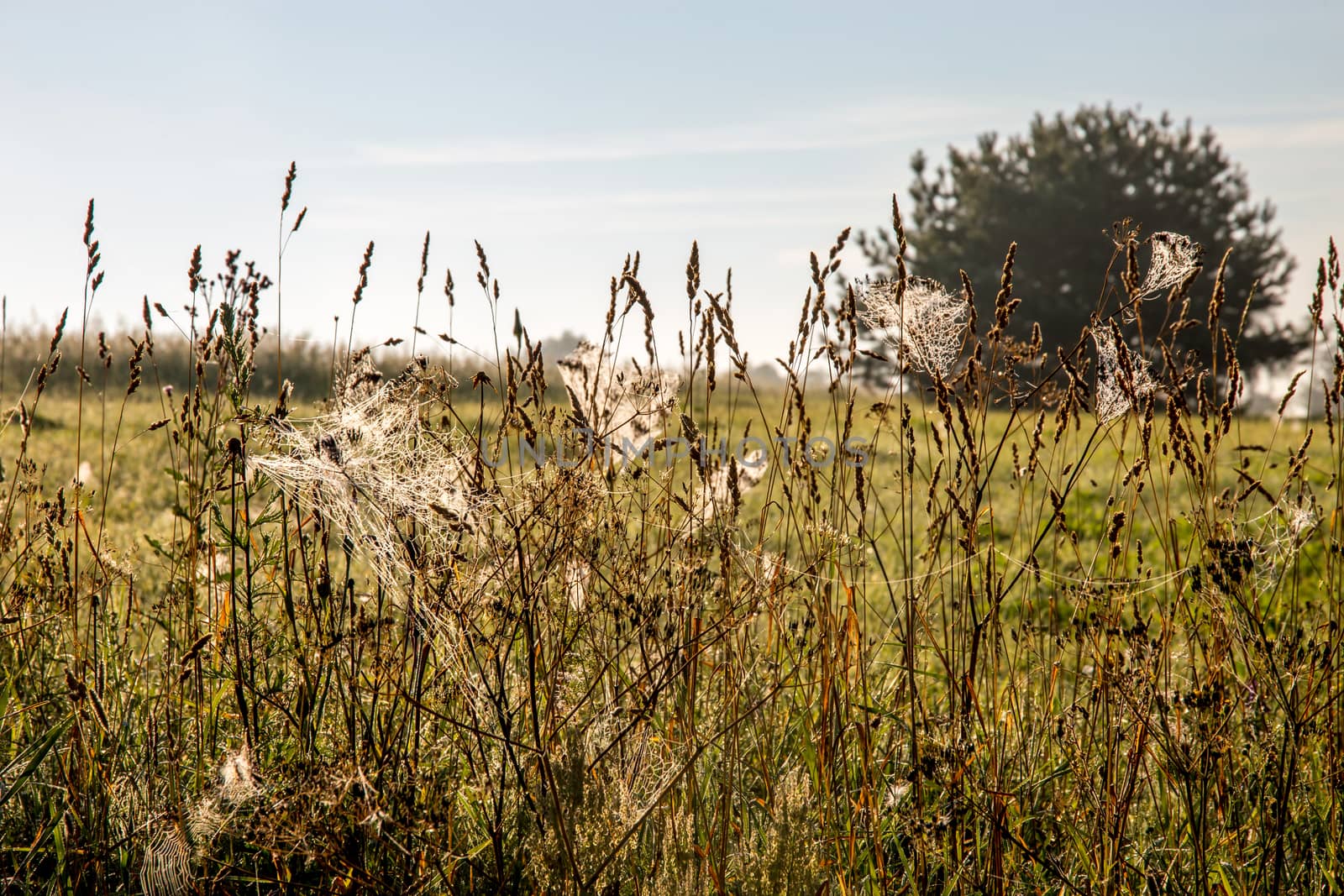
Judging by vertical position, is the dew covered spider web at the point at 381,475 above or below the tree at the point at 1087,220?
below

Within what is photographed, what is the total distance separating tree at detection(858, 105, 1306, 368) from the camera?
2511cm

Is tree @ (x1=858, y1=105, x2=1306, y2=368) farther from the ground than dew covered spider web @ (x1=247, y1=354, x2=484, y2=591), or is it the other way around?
tree @ (x1=858, y1=105, x2=1306, y2=368)

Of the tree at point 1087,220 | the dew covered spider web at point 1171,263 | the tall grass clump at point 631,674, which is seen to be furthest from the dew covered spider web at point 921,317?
the tree at point 1087,220

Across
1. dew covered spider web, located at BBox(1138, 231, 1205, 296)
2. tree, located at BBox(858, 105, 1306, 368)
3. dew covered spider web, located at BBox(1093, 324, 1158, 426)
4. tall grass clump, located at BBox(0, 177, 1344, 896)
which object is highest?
tree, located at BBox(858, 105, 1306, 368)

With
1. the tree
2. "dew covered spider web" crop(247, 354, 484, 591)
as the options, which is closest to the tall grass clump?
"dew covered spider web" crop(247, 354, 484, 591)

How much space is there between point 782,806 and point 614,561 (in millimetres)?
547

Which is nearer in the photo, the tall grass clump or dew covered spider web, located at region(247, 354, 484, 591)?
dew covered spider web, located at region(247, 354, 484, 591)

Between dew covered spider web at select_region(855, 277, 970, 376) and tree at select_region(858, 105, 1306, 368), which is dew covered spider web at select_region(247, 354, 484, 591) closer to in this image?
dew covered spider web at select_region(855, 277, 970, 376)

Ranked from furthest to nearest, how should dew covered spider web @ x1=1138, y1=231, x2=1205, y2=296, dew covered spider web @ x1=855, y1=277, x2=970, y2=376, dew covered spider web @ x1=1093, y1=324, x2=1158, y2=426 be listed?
dew covered spider web @ x1=1138, y1=231, x2=1205, y2=296, dew covered spider web @ x1=855, y1=277, x2=970, y2=376, dew covered spider web @ x1=1093, y1=324, x2=1158, y2=426

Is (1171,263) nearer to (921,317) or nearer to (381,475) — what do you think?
(921,317)

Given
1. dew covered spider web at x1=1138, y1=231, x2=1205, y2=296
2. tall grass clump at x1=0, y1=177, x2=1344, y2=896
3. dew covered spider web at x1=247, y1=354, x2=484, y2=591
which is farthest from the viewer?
dew covered spider web at x1=1138, y1=231, x2=1205, y2=296

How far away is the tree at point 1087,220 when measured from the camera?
2511cm

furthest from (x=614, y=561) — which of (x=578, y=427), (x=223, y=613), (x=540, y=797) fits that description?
(x=223, y=613)

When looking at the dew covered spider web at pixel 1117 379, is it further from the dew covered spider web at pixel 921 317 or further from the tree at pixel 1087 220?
the tree at pixel 1087 220
